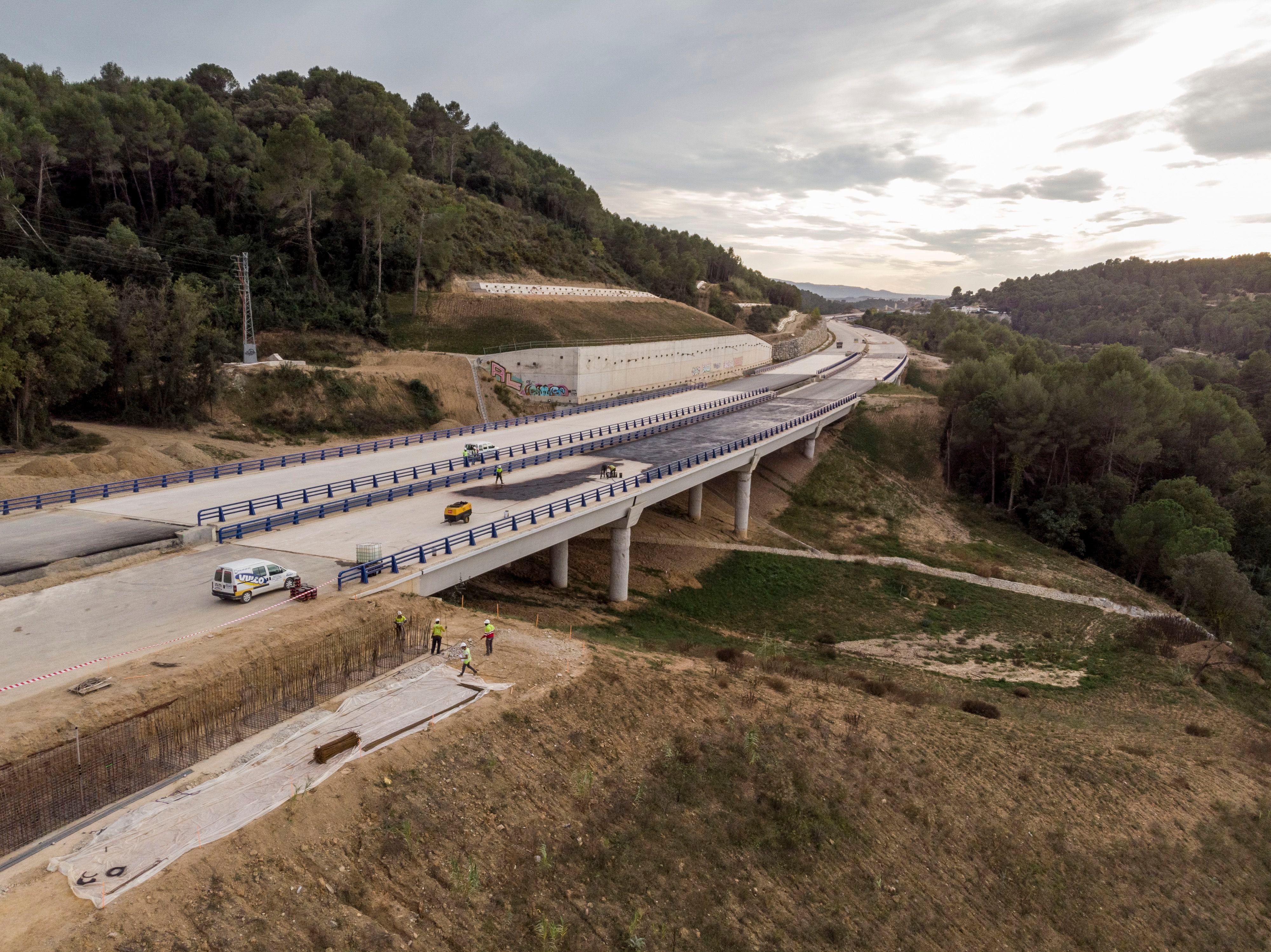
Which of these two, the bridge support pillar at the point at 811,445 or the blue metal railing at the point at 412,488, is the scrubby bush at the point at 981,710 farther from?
the bridge support pillar at the point at 811,445

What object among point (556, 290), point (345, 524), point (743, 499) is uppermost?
point (556, 290)

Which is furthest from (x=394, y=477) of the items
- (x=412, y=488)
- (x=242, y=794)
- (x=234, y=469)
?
(x=242, y=794)

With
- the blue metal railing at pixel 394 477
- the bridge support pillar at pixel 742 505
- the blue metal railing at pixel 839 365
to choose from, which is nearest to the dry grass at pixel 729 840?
the blue metal railing at pixel 394 477

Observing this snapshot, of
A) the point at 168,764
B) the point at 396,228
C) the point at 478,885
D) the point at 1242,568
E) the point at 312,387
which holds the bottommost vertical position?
the point at 1242,568

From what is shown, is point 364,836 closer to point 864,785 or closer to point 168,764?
point 168,764

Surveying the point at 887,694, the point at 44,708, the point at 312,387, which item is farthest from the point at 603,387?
the point at 44,708

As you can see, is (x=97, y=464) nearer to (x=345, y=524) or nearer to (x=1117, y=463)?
(x=345, y=524)
